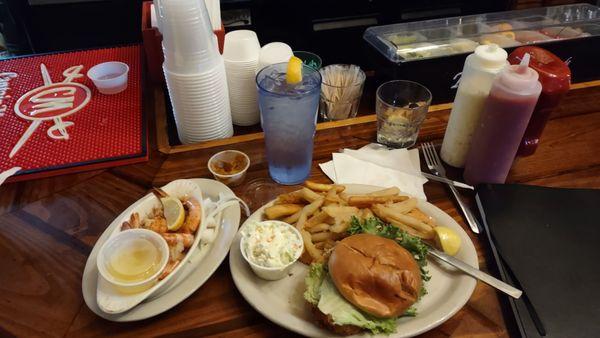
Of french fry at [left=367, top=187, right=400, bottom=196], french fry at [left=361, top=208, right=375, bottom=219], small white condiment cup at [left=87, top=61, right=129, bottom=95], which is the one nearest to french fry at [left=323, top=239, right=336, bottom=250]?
french fry at [left=361, top=208, right=375, bottom=219]

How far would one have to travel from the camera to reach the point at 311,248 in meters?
1.03

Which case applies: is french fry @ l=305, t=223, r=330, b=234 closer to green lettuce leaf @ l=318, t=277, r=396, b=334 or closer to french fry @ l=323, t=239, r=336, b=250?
french fry @ l=323, t=239, r=336, b=250

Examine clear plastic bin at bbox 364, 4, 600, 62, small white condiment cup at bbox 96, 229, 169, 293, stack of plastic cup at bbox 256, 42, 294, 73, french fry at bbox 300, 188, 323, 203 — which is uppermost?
stack of plastic cup at bbox 256, 42, 294, 73

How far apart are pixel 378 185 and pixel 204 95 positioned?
2.16ft

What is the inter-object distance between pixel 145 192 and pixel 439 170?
3.15 ft

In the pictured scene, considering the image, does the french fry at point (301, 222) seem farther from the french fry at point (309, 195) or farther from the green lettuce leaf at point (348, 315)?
the green lettuce leaf at point (348, 315)

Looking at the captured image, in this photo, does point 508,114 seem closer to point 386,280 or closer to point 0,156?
point 386,280

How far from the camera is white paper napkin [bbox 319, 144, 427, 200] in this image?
132 cm

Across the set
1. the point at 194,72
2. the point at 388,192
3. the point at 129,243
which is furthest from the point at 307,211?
the point at 194,72

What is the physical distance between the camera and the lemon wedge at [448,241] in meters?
1.05

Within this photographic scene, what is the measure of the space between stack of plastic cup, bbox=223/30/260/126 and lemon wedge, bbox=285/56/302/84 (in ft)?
1.18

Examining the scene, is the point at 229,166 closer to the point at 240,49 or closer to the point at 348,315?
the point at 240,49

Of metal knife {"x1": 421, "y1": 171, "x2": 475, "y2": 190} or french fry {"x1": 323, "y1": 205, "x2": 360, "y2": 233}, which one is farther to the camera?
metal knife {"x1": 421, "y1": 171, "x2": 475, "y2": 190}

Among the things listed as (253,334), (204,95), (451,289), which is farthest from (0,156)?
(451,289)
